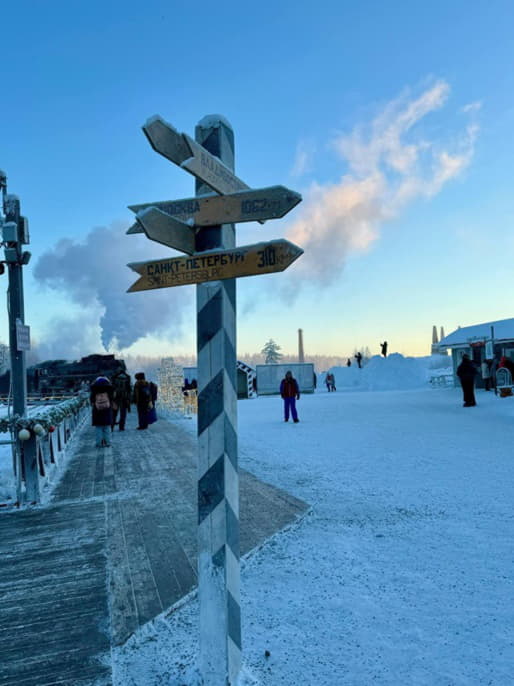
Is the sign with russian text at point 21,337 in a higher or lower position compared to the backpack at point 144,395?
higher

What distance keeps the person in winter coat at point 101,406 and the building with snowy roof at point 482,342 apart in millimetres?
21744

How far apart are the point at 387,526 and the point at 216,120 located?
14.5ft

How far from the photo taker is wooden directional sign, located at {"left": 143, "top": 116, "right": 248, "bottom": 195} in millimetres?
2428

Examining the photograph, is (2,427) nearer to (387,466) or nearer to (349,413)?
(387,466)

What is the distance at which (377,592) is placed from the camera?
3787 millimetres

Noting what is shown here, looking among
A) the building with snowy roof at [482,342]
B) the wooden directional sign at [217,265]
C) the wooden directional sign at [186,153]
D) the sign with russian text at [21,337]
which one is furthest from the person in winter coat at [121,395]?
the building with snowy roof at [482,342]

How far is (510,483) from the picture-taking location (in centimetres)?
710

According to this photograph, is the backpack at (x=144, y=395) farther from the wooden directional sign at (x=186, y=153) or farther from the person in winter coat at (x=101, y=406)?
the wooden directional sign at (x=186, y=153)

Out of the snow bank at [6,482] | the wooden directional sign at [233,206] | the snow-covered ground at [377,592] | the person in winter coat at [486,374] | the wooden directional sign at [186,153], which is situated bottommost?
the snow-covered ground at [377,592]

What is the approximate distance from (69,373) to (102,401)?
97.3 ft

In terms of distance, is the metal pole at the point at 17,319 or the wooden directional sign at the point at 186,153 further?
the metal pole at the point at 17,319

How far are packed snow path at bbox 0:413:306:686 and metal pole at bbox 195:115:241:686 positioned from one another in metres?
0.73

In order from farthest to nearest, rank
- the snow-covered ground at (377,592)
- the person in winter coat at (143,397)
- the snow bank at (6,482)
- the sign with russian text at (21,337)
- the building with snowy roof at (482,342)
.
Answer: the building with snowy roof at (482,342) → the person in winter coat at (143,397) → the snow bank at (6,482) → the sign with russian text at (21,337) → the snow-covered ground at (377,592)

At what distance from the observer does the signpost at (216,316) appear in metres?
2.65
